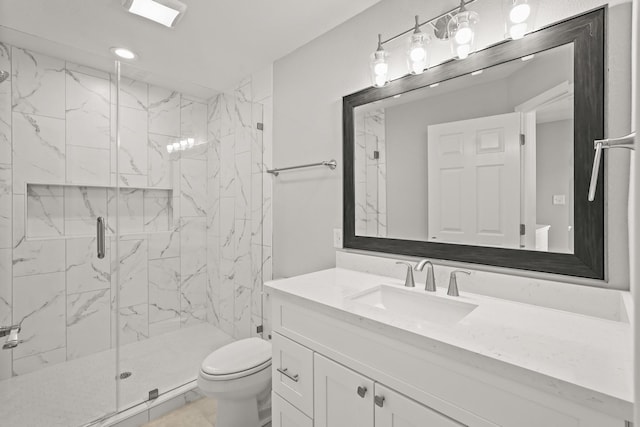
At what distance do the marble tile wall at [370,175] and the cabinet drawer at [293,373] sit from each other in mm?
721

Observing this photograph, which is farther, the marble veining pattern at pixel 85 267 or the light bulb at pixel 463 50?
the marble veining pattern at pixel 85 267

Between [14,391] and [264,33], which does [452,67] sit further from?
[14,391]

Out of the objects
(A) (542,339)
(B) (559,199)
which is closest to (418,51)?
(B) (559,199)

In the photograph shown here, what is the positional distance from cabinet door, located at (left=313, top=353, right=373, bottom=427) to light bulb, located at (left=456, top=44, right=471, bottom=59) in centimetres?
131

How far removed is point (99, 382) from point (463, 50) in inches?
112

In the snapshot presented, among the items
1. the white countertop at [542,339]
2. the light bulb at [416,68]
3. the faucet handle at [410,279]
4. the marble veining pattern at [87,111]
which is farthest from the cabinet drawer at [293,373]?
the marble veining pattern at [87,111]

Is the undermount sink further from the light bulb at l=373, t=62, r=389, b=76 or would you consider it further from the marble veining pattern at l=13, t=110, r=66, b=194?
the marble veining pattern at l=13, t=110, r=66, b=194

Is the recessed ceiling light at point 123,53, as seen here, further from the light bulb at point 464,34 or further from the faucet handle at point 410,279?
the faucet handle at point 410,279

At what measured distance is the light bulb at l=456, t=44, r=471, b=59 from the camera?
4.09ft

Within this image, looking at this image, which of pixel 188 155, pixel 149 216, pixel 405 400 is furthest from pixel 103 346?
pixel 405 400

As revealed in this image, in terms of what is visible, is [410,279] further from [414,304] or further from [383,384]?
[383,384]

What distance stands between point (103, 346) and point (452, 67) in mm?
2842

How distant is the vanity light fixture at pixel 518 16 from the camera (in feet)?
3.59

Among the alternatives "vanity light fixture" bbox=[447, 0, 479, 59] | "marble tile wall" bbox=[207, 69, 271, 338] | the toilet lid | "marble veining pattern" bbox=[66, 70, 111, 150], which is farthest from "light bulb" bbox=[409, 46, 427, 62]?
"marble veining pattern" bbox=[66, 70, 111, 150]
